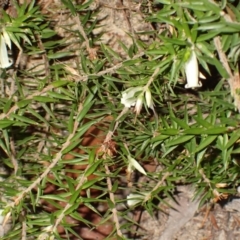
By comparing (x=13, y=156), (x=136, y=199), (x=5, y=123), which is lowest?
(x=136, y=199)

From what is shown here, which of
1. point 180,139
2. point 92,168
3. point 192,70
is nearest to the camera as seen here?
point 192,70

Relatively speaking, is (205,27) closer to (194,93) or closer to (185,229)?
(194,93)

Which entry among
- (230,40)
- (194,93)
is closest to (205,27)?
(230,40)

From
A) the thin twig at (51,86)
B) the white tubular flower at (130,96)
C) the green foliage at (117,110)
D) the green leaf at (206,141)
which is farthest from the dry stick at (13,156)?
the green leaf at (206,141)

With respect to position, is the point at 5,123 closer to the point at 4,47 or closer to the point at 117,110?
the point at 4,47

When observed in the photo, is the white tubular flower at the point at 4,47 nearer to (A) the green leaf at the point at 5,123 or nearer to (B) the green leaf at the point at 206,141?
(A) the green leaf at the point at 5,123

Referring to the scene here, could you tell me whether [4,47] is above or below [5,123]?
above

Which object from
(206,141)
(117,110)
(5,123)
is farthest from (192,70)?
(5,123)

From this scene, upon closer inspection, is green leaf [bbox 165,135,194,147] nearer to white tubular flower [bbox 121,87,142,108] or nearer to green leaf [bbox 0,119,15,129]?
white tubular flower [bbox 121,87,142,108]
